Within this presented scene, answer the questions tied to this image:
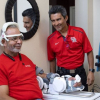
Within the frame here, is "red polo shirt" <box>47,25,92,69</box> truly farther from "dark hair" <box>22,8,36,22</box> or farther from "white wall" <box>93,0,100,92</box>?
"white wall" <box>93,0,100,92</box>

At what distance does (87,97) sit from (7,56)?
0.79m

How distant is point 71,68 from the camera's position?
2670mm

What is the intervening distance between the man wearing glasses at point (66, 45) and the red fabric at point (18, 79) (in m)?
0.75

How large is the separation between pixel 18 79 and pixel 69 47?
0.97 meters

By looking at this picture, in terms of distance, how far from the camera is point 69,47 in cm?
264

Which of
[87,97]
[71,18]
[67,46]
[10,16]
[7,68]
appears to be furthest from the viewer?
[71,18]

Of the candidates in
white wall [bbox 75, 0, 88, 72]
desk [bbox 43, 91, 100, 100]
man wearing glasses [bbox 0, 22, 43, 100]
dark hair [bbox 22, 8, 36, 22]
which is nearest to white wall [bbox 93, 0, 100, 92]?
white wall [bbox 75, 0, 88, 72]

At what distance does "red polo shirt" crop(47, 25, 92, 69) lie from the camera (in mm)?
2650

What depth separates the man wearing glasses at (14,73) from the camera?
5.80 feet

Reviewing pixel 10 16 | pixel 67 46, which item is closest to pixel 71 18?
pixel 67 46

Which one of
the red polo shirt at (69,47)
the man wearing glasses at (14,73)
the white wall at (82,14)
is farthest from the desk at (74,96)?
the white wall at (82,14)

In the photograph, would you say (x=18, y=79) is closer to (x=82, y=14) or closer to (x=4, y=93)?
(x=4, y=93)

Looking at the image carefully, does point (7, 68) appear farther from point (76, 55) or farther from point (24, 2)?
point (76, 55)

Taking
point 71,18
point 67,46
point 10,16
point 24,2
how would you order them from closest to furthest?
1. point 10,16
2. point 24,2
3. point 67,46
4. point 71,18
